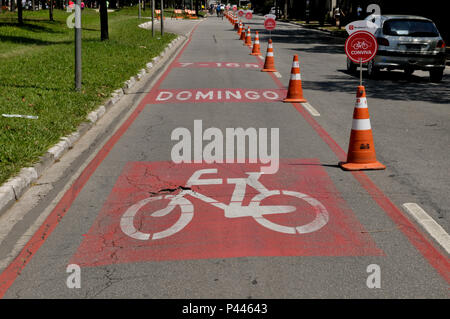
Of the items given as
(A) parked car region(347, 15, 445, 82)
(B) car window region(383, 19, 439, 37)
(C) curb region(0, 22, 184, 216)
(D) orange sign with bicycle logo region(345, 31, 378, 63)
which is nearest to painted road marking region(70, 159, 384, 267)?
(C) curb region(0, 22, 184, 216)

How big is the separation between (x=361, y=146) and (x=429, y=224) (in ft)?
7.57

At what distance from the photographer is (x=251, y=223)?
18.2ft

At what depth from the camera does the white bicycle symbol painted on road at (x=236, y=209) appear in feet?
17.7

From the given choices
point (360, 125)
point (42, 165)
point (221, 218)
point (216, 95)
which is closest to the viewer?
point (221, 218)

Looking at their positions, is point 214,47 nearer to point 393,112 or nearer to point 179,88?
point 179,88

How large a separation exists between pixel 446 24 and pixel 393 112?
23.5 metres

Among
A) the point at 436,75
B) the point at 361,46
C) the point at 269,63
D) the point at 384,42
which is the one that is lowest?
the point at 436,75

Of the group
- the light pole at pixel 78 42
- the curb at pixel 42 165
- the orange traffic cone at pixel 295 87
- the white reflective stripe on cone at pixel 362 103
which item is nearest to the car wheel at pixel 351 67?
the orange traffic cone at pixel 295 87

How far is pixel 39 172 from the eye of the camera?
7.33 meters

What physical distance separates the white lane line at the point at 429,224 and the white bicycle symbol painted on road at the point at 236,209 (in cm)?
80

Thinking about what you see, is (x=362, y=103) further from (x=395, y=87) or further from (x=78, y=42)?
(x=395, y=87)

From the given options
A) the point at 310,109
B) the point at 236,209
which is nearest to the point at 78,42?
the point at 310,109

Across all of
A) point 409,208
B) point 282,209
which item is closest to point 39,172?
point 282,209

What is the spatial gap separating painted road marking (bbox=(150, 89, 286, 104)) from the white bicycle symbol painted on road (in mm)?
6453
